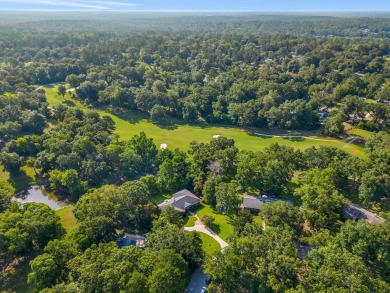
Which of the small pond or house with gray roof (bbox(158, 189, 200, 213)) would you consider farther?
the small pond

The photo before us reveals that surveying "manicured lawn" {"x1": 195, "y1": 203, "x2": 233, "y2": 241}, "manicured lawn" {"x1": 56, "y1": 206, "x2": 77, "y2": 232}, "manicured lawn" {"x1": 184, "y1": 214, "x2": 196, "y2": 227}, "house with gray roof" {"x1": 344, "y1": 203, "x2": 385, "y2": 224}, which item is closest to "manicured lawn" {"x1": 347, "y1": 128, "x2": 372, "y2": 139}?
"house with gray roof" {"x1": 344, "y1": 203, "x2": 385, "y2": 224}

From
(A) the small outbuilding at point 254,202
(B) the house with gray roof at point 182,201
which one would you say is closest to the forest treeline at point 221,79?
(A) the small outbuilding at point 254,202

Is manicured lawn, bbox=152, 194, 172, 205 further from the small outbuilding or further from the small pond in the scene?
the small pond

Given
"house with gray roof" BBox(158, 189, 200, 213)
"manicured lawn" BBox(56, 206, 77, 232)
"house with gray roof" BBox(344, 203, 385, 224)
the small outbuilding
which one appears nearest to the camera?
"house with gray roof" BBox(344, 203, 385, 224)

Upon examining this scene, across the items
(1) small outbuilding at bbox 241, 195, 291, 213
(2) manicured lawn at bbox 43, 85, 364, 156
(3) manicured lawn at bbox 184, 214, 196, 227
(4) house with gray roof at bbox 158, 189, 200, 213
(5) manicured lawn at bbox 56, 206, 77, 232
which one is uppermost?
(1) small outbuilding at bbox 241, 195, 291, 213

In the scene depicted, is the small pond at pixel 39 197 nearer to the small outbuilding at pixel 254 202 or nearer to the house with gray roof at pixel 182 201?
the house with gray roof at pixel 182 201

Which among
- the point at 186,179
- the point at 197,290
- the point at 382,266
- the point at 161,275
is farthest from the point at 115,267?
the point at 382,266
